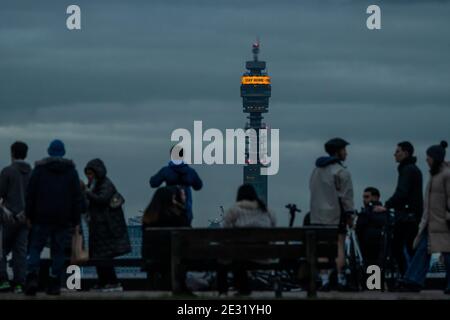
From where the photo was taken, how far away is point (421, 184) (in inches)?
888

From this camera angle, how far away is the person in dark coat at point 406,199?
2242cm

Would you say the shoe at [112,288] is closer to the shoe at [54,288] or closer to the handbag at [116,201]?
the handbag at [116,201]

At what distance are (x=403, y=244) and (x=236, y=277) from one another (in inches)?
144

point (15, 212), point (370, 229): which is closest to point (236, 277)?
point (15, 212)

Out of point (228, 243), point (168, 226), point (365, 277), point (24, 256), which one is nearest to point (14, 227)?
point (24, 256)

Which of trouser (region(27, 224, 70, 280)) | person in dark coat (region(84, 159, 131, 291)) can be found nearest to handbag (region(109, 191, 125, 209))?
person in dark coat (region(84, 159, 131, 291))

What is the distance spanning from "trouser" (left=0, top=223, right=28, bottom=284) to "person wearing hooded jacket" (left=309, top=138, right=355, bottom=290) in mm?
4021

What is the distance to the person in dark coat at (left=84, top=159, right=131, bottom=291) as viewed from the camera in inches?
872

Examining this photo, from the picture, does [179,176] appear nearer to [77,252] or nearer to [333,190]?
[77,252]

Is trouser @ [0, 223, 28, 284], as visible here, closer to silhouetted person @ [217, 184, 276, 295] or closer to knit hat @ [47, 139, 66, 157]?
knit hat @ [47, 139, 66, 157]
